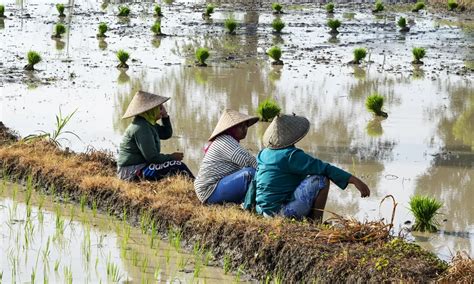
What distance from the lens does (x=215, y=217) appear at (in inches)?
285

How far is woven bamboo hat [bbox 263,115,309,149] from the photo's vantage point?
6.92 meters

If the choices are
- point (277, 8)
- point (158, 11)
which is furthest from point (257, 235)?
point (277, 8)

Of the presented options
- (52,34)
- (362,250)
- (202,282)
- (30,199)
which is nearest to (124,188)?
(30,199)

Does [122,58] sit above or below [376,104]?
below

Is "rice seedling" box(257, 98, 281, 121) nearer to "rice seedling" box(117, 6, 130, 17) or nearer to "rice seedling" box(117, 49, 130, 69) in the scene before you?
"rice seedling" box(117, 49, 130, 69)

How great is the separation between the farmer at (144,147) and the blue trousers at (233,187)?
94 cm

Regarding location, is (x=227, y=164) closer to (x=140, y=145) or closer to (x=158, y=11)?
(x=140, y=145)

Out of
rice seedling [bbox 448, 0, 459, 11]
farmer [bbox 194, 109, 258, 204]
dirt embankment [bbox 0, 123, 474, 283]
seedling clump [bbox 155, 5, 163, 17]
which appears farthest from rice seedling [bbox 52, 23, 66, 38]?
farmer [bbox 194, 109, 258, 204]

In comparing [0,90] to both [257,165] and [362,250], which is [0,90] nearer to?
[257,165]

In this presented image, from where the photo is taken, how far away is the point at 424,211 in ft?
24.5

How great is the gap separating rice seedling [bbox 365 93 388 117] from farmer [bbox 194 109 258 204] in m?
5.04

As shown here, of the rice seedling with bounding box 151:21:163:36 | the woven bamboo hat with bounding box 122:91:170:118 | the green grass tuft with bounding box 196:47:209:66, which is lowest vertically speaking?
the rice seedling with bounding box 151:21:163:36

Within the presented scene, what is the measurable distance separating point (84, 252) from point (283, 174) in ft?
5.19

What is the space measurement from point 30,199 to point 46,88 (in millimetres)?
6261
